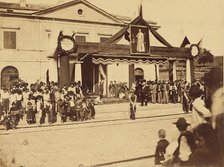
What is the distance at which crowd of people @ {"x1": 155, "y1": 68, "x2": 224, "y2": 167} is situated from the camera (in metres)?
2.62

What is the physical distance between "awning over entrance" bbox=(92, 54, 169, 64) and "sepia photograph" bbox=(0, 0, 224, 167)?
0.01m

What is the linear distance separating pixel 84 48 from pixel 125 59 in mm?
547

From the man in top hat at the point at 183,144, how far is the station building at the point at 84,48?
1.32 metres

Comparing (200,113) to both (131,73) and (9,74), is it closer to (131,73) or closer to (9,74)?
(131,73)

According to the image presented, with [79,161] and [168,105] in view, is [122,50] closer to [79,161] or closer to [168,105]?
[168,105]

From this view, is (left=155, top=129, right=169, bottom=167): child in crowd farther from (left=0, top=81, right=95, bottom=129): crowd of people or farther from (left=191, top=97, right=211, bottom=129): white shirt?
(left=0, top=81, right=95, bottom=129): crowd of people

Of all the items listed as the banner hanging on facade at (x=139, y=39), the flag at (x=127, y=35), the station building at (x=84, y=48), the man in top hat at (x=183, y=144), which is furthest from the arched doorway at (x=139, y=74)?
→ the man in top hat at (x=183, y=144)

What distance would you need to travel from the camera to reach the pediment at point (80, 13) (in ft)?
11.4

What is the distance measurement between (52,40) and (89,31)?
21.1 inches

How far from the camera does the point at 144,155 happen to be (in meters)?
3.04

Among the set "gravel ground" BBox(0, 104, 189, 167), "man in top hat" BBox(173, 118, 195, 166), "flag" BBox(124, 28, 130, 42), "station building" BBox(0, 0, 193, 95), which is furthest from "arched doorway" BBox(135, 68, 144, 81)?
"man in top hat" BBox(173, 118, 195, 166)

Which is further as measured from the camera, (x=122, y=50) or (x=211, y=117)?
(x=122, y=50)

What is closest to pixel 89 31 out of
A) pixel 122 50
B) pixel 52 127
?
pixel 122 50

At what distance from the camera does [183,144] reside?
262 cm
